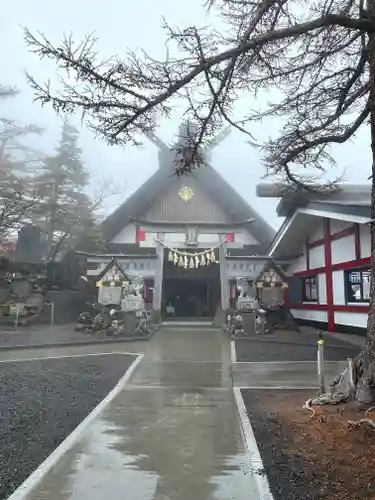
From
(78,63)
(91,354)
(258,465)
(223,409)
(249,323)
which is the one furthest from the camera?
(249,323)

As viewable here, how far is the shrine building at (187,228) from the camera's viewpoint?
24359 mm

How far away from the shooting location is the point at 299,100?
712cm

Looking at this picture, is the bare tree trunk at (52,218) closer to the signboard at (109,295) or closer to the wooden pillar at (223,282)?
the signboard at (109,295)

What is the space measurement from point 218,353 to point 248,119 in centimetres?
741

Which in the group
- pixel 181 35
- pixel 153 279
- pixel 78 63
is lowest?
pixel 153 279

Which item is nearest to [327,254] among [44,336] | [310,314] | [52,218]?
[310,314]

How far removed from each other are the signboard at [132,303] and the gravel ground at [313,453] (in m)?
11.8

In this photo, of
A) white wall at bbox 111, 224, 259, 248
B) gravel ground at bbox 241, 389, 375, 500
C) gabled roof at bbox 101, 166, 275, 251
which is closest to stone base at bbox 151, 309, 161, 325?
white wall at bbox 111, 224, 259, 248

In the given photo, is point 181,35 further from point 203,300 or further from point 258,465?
point 203,300

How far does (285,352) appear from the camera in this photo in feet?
40.2

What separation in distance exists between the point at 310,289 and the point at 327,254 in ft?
12.2

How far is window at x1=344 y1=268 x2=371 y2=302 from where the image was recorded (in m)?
15.2

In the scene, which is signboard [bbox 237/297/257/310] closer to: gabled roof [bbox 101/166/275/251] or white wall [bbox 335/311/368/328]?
white wall [bbox 335/311/368/328]

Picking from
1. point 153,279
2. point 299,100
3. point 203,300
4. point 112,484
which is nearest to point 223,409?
point 112,484
